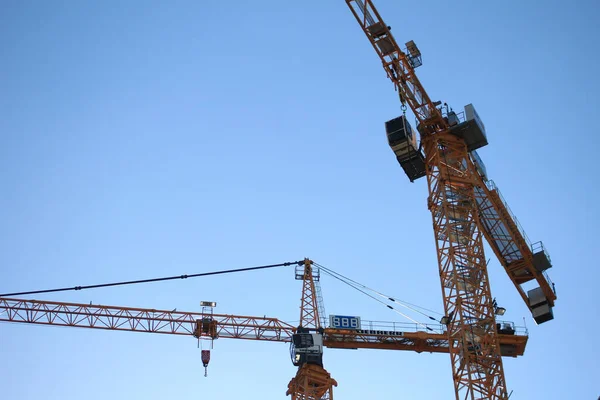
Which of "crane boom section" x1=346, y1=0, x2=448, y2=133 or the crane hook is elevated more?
"crane boom section" x1=346, y1=0, x2=448, y2=133

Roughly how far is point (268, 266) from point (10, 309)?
2165cm

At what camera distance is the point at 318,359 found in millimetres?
57375

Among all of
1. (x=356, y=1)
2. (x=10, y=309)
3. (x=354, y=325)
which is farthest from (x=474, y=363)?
(x=10, y=309)

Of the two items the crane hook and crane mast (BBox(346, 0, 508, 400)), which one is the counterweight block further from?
the crane hook

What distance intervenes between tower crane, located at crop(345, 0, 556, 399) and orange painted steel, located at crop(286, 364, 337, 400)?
45.5 feet

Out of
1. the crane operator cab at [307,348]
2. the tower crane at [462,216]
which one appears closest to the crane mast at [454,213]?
the tower crane at [462,216]

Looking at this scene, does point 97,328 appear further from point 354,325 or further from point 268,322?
point 354,325

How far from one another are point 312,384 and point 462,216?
18191 millimetres

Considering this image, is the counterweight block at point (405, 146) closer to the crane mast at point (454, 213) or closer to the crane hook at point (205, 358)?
the crane mast at point (454, 213)

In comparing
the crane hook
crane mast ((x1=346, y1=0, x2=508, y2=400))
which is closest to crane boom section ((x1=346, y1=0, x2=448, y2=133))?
crane mast ((x1=346, y1=0, x2=508, y2=400))

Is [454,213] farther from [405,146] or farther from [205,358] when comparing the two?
[205,358]

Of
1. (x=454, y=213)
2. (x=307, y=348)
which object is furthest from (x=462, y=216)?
(x=307, y=348)

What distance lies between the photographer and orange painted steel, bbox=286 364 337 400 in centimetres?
5634

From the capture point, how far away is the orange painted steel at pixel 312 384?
5634 cm
